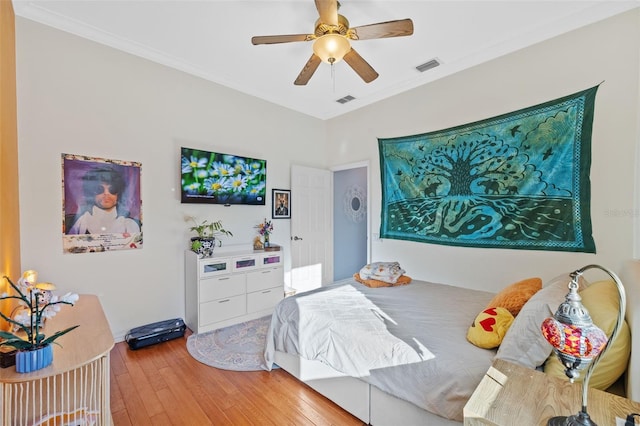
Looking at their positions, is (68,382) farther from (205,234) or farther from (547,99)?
(547,99)

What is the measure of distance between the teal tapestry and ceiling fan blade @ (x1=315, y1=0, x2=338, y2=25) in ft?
6.51

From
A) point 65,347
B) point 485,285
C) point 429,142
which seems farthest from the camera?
point 429,142

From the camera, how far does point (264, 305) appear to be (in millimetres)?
3527

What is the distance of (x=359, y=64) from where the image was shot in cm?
237

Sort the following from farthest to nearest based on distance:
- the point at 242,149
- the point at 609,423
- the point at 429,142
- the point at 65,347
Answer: the point at 242,149
the point at 429,142
the point at 65,347
the point at 609,423

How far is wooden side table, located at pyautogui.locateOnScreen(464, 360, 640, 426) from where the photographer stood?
91cm

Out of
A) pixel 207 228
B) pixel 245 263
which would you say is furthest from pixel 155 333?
pixel 207 228

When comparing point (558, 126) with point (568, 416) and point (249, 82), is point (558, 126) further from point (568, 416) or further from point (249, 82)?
point (249, 82)

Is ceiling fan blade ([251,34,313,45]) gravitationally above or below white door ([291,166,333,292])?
above

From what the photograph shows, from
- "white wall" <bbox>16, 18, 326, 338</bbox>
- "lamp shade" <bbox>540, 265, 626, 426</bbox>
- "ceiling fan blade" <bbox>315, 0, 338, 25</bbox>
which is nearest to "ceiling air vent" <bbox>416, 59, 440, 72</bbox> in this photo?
"ceiling fan blade" <bbox>315, 0, 338, 25</bbox>

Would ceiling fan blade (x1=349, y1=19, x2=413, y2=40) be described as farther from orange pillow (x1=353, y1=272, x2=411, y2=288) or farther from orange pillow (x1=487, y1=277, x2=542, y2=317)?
orange pillow (x1=353, y1=272, x2=411, y2=288)

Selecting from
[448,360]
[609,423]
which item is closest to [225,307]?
[448,360]

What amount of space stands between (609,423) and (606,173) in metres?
2.26

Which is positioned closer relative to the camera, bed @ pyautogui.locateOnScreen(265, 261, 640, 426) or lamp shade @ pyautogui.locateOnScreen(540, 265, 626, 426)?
lamp shade @ pyautogui.locateOnScreen(540, 265, 626, 426)
